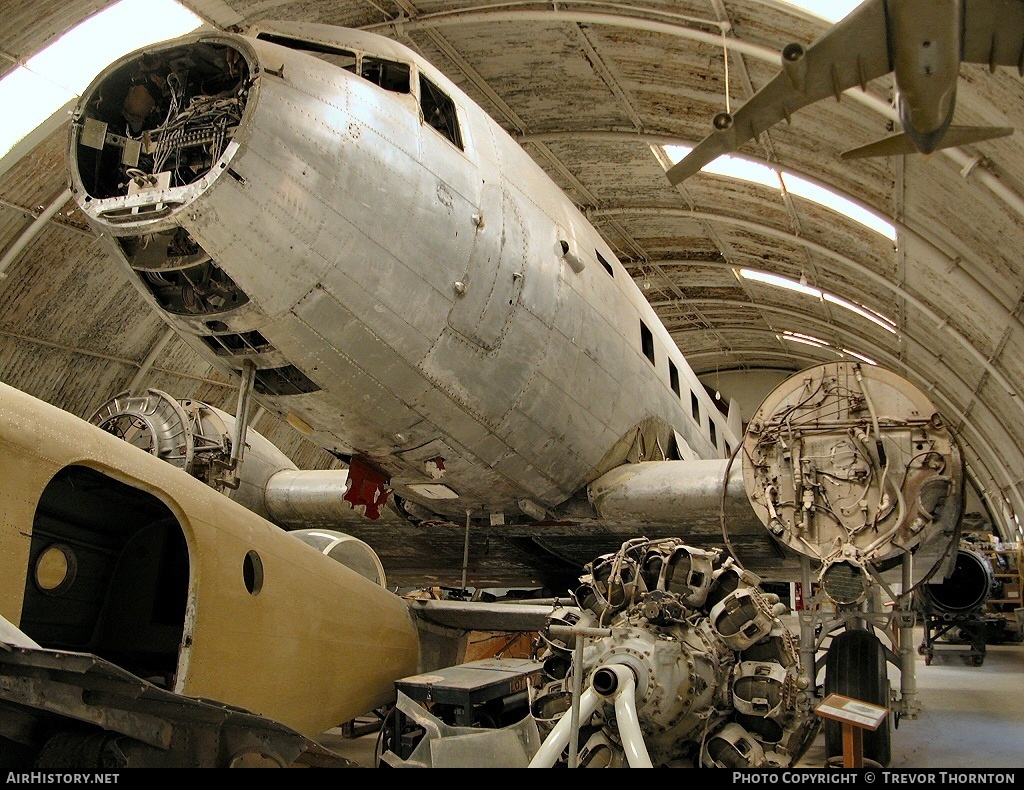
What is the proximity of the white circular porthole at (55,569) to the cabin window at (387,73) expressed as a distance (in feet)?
15.6

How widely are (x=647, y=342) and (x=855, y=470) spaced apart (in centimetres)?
328

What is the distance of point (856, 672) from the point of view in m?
7.71

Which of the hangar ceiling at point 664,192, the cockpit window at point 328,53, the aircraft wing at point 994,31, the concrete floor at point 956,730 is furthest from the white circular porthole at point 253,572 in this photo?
the hangar ceiling at point 664,192

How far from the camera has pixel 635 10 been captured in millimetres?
11852

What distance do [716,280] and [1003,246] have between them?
11.5 metres

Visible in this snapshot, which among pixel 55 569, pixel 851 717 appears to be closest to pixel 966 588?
pixel 851 717

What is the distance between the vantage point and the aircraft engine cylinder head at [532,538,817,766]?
588 cm

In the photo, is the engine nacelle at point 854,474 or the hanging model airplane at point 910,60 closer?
the hanging model airplane at point 910,60

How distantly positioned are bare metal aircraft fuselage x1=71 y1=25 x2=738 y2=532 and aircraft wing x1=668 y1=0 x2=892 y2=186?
7.42 ft

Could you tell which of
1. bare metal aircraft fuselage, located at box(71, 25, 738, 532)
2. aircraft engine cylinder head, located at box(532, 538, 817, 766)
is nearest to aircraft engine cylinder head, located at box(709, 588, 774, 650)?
aircraft engine cylinder head, located at box(532, 538, 817, 766)

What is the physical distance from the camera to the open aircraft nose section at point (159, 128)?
5.90 m

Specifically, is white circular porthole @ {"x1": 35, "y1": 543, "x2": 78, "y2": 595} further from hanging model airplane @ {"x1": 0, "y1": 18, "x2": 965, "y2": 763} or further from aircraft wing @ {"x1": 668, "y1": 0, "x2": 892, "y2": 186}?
aircraft wing @ {"x1": 668, "y1": 0, "x2": 892, "y2": 186}

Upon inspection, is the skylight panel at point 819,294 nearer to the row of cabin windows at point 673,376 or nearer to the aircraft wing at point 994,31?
the row of cabin windows at point 673,376
